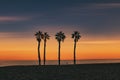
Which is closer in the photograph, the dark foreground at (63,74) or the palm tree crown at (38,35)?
the dark foreground at (63,74)

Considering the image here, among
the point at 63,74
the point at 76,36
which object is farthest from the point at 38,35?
the point at 63,74

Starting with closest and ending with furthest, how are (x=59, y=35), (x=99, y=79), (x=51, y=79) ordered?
(x=99, y=79)
(x=51, y=79)
(x=59, y=35)

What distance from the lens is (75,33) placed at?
137 m

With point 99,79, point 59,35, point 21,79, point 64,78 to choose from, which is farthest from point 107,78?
point 59,35

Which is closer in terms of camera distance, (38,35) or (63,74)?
(63,74)

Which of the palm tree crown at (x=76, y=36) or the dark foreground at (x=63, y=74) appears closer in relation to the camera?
the dark foreground at (x=63, y=74)

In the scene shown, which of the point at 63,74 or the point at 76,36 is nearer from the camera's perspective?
the point at 63,74

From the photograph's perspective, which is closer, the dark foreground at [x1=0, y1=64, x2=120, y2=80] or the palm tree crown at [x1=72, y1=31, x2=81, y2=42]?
the dark foreground at [x1=0, y1=64, x2=120, y2=80]

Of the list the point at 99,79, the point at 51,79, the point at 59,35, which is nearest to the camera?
the point at 99,79

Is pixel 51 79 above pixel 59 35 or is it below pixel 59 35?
below

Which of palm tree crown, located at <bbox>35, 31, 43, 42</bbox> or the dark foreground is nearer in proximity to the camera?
the dark foreground

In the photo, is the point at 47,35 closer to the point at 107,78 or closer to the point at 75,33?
the point at 75,33

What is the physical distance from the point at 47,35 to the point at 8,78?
84.8 m

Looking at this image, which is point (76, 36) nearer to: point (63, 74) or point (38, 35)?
point (38, 35)
